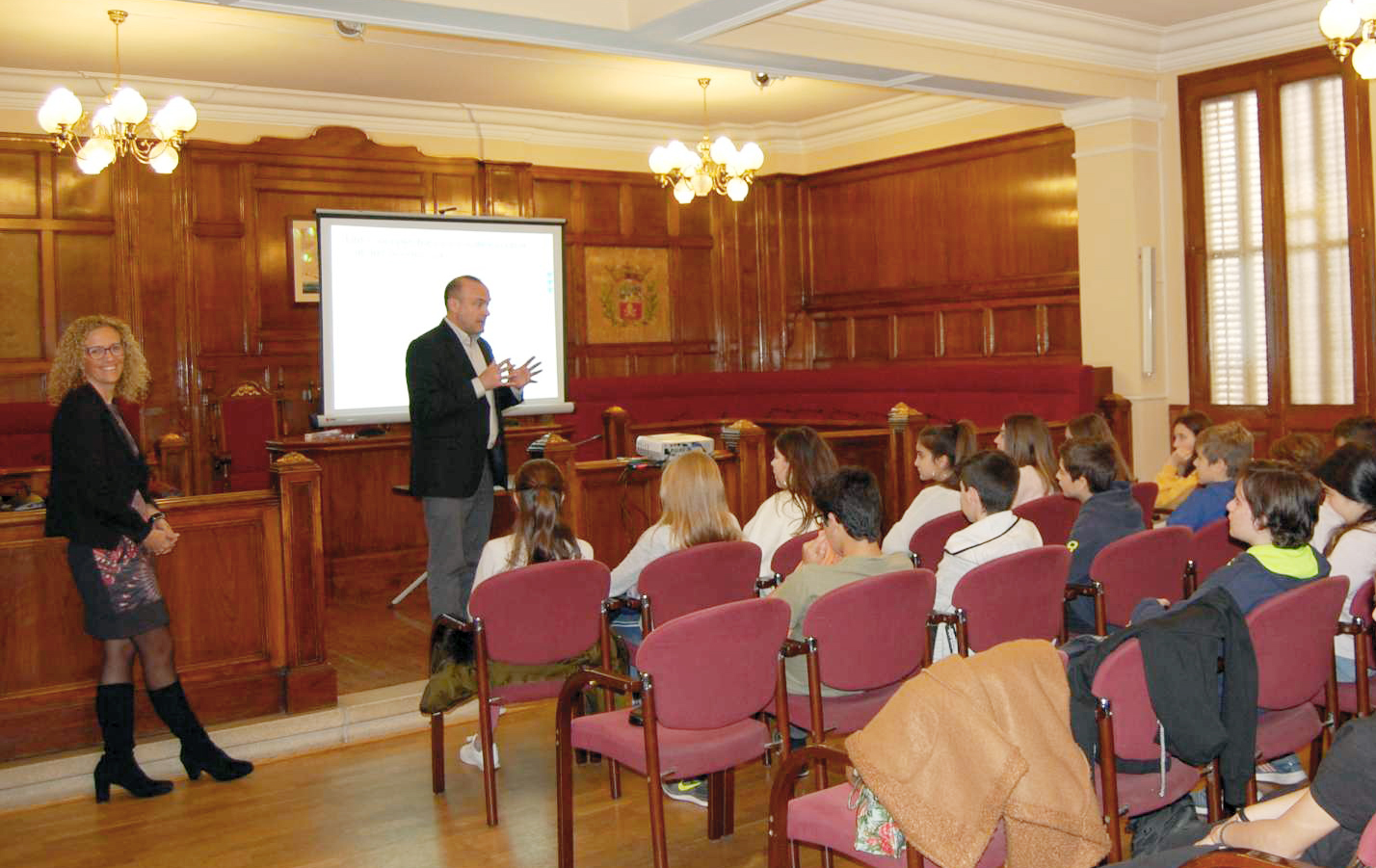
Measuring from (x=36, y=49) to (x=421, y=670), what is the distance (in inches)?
201

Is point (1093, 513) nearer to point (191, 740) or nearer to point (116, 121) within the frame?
point (191, 740)

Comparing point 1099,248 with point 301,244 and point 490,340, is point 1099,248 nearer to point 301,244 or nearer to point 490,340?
point 490,340

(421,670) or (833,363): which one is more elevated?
(833,363)

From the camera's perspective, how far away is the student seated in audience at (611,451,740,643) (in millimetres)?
4020

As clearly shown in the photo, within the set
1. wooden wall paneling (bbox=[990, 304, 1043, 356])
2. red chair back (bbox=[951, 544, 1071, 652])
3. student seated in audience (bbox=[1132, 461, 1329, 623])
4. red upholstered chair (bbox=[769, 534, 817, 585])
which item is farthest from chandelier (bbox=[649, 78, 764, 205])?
student seated in audience (bbox=[1132, 461, 1329, 623])

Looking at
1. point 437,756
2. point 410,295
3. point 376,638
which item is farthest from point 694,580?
point 410,295

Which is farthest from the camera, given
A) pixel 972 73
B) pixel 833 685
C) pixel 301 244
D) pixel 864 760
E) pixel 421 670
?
pixel 301 244

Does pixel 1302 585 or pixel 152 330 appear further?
pixel 152 330

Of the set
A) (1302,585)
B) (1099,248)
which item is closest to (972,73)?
(1099,248)

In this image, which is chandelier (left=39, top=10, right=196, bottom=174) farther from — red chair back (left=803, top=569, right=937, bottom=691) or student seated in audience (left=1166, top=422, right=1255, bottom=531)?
student seated in audience (left=1166, top=422, right=1255, bottom=531)

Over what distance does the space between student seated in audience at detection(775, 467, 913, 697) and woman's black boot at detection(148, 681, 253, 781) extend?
2.01 metres

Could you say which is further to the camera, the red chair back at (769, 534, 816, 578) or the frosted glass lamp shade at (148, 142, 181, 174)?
the frosted glass lamp shade at (148, 142, 181, 174)

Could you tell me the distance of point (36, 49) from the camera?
7.68 m

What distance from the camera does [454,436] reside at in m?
4.77
